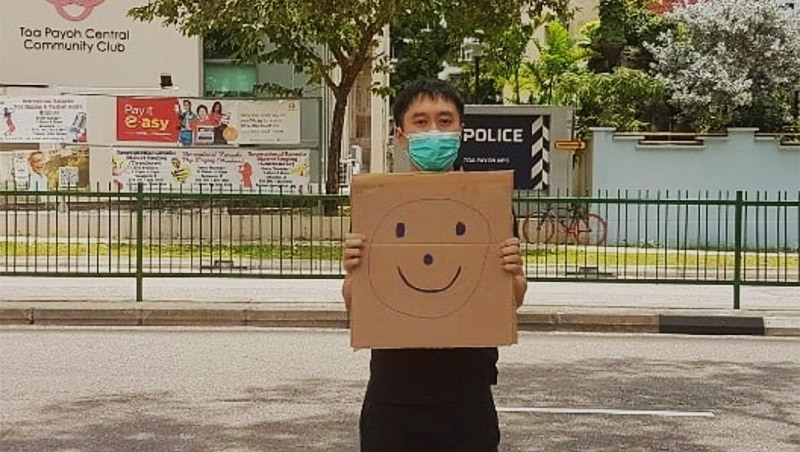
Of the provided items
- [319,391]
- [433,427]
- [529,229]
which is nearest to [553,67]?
[529,229]

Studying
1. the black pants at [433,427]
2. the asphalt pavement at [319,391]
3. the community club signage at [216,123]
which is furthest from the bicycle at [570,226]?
the black pants at [433,427]

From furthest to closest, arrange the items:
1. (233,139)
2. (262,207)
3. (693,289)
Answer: (233,139) < (693,289) < (262,207)

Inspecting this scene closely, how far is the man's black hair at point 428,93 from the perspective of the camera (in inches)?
149

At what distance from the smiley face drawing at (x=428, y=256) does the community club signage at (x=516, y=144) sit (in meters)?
19.4

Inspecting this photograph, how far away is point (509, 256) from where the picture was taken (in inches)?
145

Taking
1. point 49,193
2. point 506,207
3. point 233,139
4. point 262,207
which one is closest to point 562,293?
point 262,207

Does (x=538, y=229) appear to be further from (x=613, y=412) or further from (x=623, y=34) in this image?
(x=623, y=34)

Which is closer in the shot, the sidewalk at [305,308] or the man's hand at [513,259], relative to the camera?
the man's hand at [513,259]

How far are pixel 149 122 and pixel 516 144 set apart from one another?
6.58 metres

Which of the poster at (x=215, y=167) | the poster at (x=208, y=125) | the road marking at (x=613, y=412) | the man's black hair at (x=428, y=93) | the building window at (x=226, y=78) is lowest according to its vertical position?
the road marking at (x=613, y=412)

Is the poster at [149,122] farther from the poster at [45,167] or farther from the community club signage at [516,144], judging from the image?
the community club signage at [516,144]

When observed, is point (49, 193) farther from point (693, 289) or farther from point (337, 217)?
point (693, 289)

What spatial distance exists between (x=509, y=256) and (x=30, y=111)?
20902 mm

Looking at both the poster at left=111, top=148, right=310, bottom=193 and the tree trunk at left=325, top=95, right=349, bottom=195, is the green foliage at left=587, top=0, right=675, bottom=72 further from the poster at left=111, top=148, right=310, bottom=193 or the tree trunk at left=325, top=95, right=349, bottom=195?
the poster at left=111, top=148, right=310, bottom=193
